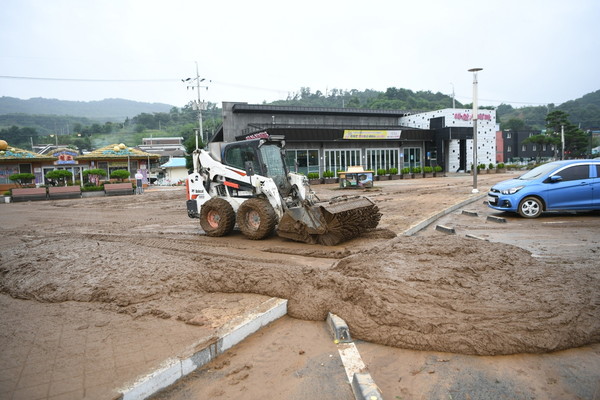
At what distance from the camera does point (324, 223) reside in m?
7.47

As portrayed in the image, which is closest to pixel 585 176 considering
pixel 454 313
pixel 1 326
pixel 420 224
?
pixel 420 224

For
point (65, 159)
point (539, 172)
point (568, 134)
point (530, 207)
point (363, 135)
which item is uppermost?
point (568, 134)

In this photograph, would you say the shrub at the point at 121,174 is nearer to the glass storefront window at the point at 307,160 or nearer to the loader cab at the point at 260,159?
the glass storefront window at the point at 307,160

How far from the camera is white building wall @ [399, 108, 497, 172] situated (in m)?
39.2

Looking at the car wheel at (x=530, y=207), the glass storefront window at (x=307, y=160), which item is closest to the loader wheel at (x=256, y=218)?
the car wheel at (x=530, y=207)

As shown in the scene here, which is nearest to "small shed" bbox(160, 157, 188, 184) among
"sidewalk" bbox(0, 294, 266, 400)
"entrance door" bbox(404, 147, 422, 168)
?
"entrance door" bbox(404, 147, 422, 168)

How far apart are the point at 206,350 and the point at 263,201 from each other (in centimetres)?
514

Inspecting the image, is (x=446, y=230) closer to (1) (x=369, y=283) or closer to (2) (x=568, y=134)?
(1) (x=369, y=283)

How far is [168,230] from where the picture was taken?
1077 centimetres

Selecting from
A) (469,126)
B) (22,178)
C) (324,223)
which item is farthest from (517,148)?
(324,223)

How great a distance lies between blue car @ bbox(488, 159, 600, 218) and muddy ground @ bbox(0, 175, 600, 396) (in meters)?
2.19

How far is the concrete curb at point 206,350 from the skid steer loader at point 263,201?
322 centimetres

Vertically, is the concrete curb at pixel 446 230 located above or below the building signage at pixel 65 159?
below

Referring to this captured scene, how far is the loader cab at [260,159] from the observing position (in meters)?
8.56
